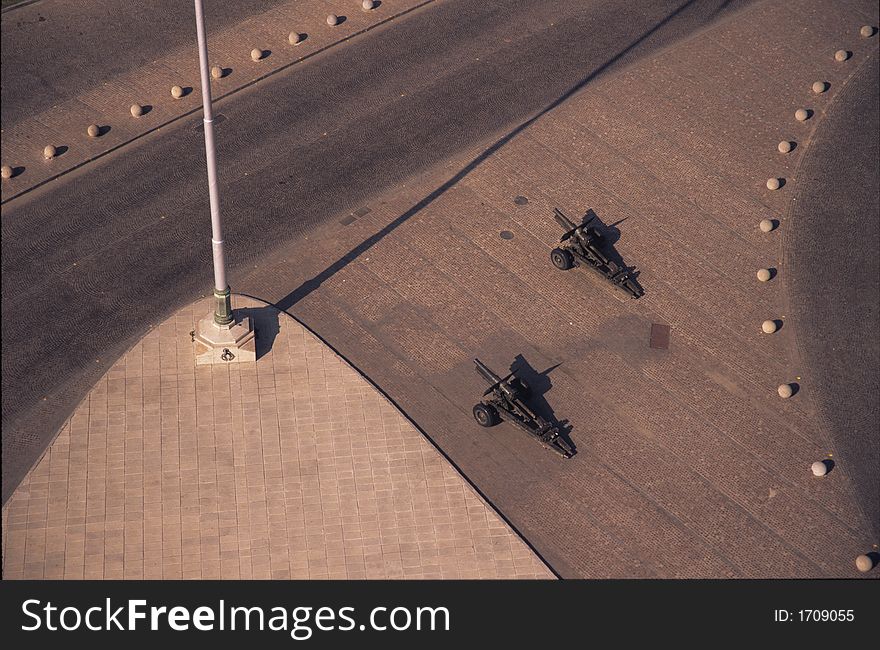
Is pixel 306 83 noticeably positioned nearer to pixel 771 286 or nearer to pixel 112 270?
pixel 112 270

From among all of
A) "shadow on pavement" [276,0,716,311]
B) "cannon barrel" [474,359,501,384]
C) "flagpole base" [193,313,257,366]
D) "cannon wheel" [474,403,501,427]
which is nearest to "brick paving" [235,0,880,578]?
"shadow on pavement" [276,0,716,311]

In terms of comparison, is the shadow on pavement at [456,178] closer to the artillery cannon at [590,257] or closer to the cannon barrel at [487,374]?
the artillery cannon at [590,257]

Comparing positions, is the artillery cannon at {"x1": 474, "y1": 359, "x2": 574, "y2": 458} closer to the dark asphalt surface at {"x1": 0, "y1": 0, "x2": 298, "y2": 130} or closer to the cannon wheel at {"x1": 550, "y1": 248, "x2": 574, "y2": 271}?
the cannon wheel at {"x1": 550, "y1": 248, "x2": 574, "y2": 271}

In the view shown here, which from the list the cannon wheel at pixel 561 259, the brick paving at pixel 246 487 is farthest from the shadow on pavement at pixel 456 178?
the cannon wheel at pixel 561 259

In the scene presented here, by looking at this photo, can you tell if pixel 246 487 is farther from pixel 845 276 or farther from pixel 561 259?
pixel 845 276

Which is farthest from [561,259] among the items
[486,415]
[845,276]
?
[845,276]

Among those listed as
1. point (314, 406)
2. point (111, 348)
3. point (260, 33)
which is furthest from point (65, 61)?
point (314, 406)

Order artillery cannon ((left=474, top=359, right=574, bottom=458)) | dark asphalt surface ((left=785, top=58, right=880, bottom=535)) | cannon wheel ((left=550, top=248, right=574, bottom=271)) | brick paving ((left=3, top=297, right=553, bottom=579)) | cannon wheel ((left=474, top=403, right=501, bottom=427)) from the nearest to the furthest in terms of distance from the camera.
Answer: brick paving ((left=3, top=297, right=553, bottom=579))
artillery cannon ((left=474, top=359, right=574, bottom=458))
cannon wheel ((left=474, top=403, right=501, bottom=427))
dark asphalt surface ((left=785, top=58, right=880, bottom=535))
cannon wheel ((left=550, top=248, right=574, bottom=271))
